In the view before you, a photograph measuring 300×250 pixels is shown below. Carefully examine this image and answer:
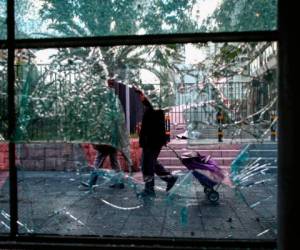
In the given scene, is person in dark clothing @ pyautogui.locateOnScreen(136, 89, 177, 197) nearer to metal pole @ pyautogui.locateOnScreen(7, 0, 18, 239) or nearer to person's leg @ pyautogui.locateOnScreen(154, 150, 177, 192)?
person's leg @ pyautogui.locateOnScreen(154, 150, 177, 192)

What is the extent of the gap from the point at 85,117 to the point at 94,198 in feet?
5.25

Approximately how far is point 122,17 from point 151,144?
1.67 meters

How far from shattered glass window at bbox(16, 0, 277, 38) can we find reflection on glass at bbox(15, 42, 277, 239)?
9.5 inches

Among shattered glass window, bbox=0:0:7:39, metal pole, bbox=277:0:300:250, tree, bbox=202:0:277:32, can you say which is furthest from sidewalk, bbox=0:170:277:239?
tree, bbox=202:0:277:32

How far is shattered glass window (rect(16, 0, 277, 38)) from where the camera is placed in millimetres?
4246

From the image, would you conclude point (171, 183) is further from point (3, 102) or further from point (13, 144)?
point (3, 102)

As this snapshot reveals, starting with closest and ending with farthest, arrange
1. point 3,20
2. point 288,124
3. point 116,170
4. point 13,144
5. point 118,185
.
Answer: point 288,124, point 13,144, point 3,20, point 116,170, point 118,185

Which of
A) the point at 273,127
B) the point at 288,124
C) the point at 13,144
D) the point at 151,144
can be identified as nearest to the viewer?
the point at 288,124

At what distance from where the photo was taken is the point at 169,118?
486cm

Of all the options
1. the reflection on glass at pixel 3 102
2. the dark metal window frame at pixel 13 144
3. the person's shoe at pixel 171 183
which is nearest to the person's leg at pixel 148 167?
the person's shoe at pixel 171 183

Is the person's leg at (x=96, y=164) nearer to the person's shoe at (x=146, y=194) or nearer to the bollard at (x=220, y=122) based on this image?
the person's shoe at (x=146, y=194)

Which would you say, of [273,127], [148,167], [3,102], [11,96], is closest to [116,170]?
[148,167]

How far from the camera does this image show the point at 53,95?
185 inches

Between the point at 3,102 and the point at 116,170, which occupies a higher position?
the point at 3,102
